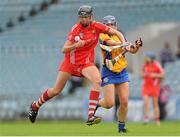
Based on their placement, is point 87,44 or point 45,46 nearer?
point 87,44

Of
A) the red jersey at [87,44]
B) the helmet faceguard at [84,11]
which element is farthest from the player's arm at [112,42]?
the helmet faceguard at [84,11]

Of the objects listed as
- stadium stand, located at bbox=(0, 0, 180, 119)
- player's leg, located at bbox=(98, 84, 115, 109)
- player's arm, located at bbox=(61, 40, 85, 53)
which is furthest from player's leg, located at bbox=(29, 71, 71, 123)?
stadium stand, located at bbox=(0, 0, 180, 119)

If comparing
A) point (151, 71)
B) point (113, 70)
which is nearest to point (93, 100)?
point (113, 70)

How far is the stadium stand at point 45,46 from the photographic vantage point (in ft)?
102

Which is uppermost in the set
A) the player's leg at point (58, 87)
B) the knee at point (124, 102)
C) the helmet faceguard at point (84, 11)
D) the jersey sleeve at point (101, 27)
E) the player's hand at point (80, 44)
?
the helmet faceguard at point (84, 11)

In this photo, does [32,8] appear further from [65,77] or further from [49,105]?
[65,77]

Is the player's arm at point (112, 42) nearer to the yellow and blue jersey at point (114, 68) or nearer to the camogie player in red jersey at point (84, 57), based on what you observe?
the yellow and blue jersey at point (114, 68)

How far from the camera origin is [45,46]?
33.8 meters

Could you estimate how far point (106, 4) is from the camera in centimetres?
Result: 3569

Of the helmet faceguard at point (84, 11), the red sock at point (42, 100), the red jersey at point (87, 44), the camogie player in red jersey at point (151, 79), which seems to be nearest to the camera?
the helmet faceguard at point (84, 11)

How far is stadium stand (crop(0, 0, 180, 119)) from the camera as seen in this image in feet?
102

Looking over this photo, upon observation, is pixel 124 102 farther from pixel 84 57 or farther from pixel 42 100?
pixel 42 100

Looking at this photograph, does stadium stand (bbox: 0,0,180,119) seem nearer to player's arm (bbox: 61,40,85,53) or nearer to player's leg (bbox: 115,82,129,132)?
player's leg (bbox: 115,82,129,132)

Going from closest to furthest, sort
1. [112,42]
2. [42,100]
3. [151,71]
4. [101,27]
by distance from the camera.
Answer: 1. [101,27]
2. [42,100]
3. [112,42]
4. [151,71]
